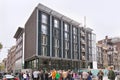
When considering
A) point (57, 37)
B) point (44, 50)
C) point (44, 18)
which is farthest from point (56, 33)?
point (44, 50)

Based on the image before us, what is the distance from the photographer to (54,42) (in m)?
71.4

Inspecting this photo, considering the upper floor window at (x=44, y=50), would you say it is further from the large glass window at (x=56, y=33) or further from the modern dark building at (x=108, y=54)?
the modern dark building at (x=108, y=54)

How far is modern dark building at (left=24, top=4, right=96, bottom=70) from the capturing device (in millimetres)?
66000

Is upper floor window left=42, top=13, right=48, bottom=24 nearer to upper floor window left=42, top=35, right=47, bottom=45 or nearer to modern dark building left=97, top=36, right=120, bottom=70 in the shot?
upper floor window left=42, top=35, right=47, bottom=45

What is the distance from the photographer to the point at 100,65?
10950 cm

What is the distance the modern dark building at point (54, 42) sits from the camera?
2598 inches

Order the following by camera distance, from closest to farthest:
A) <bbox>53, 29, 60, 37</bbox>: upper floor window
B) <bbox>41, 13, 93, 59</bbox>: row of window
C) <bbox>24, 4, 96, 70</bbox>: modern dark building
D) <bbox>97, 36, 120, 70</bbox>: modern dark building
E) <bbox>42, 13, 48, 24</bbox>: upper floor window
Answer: <bbox>24, 4, 96, 70</bbox>: modern dark building < <bbox>41, 13, 93, 59</bbox>: row of window < <bbox>42, 13, 48, 24</bbox>: upper floor window < <bbox>53, 29, 60, 37</bbox>: upper floor window < <bbox>97, 36, 120, 70</bbox>: modern dark building

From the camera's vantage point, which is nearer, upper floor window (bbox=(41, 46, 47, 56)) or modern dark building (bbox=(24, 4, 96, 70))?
modern dark building (bbox=(24, 4, 96, 70))

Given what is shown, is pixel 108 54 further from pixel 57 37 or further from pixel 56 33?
pixel 56 33

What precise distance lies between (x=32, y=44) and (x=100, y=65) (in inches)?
1831

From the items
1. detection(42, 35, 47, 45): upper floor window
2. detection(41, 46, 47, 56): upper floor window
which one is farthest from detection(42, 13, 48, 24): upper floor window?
detection(41, 46, 47, 56): upper floor window

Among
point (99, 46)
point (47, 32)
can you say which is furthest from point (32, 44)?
point (99, 46)

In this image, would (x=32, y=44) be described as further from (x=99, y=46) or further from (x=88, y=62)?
(x=99, y=46)

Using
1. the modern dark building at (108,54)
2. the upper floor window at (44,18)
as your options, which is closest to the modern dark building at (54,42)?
the upper floor window at (44,18)
